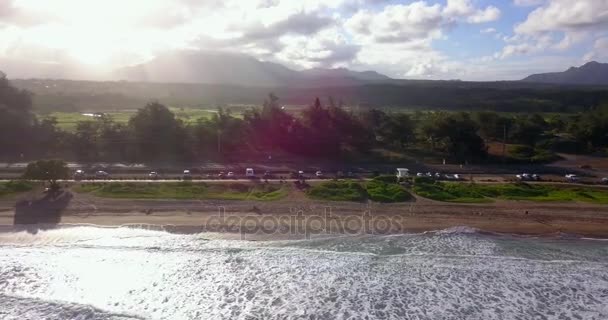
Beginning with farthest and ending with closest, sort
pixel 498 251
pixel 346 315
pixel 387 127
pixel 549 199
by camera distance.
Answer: pixel 387 127
pixel 549 199
pixel 498 251
pixel 346 315

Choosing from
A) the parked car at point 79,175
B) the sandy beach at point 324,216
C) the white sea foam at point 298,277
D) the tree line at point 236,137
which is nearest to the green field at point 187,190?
the sandy beach at point 324,216

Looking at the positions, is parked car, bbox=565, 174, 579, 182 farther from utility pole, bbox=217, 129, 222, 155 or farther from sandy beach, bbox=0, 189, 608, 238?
utility pole, bbox=217, 129, 222, 155

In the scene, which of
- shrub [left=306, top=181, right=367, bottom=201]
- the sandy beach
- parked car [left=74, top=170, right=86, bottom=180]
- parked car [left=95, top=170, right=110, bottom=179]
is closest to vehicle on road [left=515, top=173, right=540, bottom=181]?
the sandy beach

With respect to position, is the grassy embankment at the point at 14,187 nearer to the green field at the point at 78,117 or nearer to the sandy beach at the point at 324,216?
the sandy beach at the point at 324,216

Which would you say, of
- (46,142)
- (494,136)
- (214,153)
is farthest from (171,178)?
(494,136)

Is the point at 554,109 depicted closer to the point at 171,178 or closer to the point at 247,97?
the point at 247,97

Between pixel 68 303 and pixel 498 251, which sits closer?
pixel 68 303
